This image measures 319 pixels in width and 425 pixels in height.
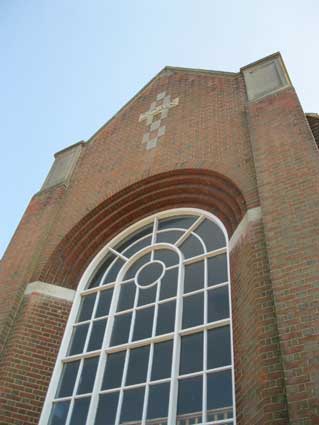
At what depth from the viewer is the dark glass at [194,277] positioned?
266 inches

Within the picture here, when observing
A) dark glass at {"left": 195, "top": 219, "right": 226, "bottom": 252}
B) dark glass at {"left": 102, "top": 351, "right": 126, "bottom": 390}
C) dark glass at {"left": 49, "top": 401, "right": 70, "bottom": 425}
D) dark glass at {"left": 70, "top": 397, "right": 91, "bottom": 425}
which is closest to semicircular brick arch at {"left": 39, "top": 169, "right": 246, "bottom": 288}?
dark glass at {"left": 195, "top": 219, "right": 226, "bottom": 252}

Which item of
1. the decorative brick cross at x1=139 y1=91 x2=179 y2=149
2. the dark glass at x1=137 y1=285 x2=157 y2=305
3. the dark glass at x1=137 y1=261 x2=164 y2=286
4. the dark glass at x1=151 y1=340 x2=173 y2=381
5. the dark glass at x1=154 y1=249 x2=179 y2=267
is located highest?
the decorative brick cross at x1=139 y1=91 x2=179 y2=149

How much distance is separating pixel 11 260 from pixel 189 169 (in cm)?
368

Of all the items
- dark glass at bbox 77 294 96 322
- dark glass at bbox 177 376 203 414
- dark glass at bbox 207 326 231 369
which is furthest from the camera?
dark glass at bbox 77 294 96 322

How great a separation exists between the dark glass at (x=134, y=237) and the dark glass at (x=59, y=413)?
287cm

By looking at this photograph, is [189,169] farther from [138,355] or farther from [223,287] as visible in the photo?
[138,355]

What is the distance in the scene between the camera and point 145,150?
9.25 meters

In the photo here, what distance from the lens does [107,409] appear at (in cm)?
601

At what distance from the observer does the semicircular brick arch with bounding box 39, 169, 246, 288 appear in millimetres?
7730

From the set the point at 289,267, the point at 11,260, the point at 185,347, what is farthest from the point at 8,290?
the point at 289,267

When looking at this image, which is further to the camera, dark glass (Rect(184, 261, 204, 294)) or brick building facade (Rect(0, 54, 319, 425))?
dark glass (Rect(184, 261, 204, 294))

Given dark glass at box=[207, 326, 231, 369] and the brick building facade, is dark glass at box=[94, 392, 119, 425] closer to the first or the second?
the brick building facade

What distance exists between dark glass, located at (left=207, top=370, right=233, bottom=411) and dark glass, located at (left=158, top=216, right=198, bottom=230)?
9.67 ft

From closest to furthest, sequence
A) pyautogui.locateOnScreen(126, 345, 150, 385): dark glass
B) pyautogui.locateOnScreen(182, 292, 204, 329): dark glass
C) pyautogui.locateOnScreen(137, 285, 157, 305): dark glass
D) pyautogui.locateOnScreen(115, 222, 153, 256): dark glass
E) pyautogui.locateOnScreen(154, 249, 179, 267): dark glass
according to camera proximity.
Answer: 1. pyautogui.locateOnScreen(126, 345, 150, 385): dark glass
2. pyautogui.locateOnScreen(182, 292, 204, 329): dark glass
3. pyautogui.locateOnScreen(137, 285, 157, 305): dark glass
4. pyautogui.locateOnScreen(154, 249, 179, 267): dark glass
5. pyautogui.locateOnScreen(115, 222, 153, 256): dark glass
